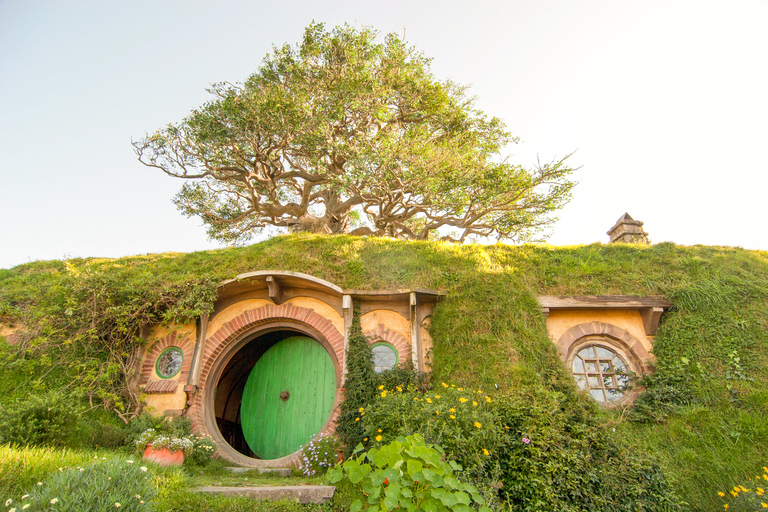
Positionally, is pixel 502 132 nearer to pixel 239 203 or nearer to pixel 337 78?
pixel 337 78

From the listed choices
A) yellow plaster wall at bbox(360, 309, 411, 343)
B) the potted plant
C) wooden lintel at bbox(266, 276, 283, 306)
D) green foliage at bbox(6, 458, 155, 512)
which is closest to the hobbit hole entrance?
wooden lintel at bbox(266, 276, 283, 306)

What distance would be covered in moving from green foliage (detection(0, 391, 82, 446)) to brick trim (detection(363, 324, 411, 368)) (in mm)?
4487

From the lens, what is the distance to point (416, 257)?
7.93 metres

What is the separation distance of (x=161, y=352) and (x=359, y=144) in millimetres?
7286

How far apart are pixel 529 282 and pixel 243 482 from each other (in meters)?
5.59

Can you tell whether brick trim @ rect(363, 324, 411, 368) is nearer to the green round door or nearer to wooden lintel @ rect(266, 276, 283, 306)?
the green round door

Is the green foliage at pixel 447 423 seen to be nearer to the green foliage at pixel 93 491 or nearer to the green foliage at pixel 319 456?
the green foliage at pixel 319 456

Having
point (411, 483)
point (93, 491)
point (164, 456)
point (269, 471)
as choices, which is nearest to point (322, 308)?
point (269, 471)

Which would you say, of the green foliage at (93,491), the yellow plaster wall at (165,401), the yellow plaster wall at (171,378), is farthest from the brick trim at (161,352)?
the green foliage at (93,491)

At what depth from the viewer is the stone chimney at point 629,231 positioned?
9.73m

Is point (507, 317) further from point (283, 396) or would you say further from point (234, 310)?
point (234, 310)

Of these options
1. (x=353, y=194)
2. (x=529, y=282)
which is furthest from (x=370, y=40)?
(x=529, y=282)

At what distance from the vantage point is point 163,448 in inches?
229

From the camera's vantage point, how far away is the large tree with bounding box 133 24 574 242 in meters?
11.3
